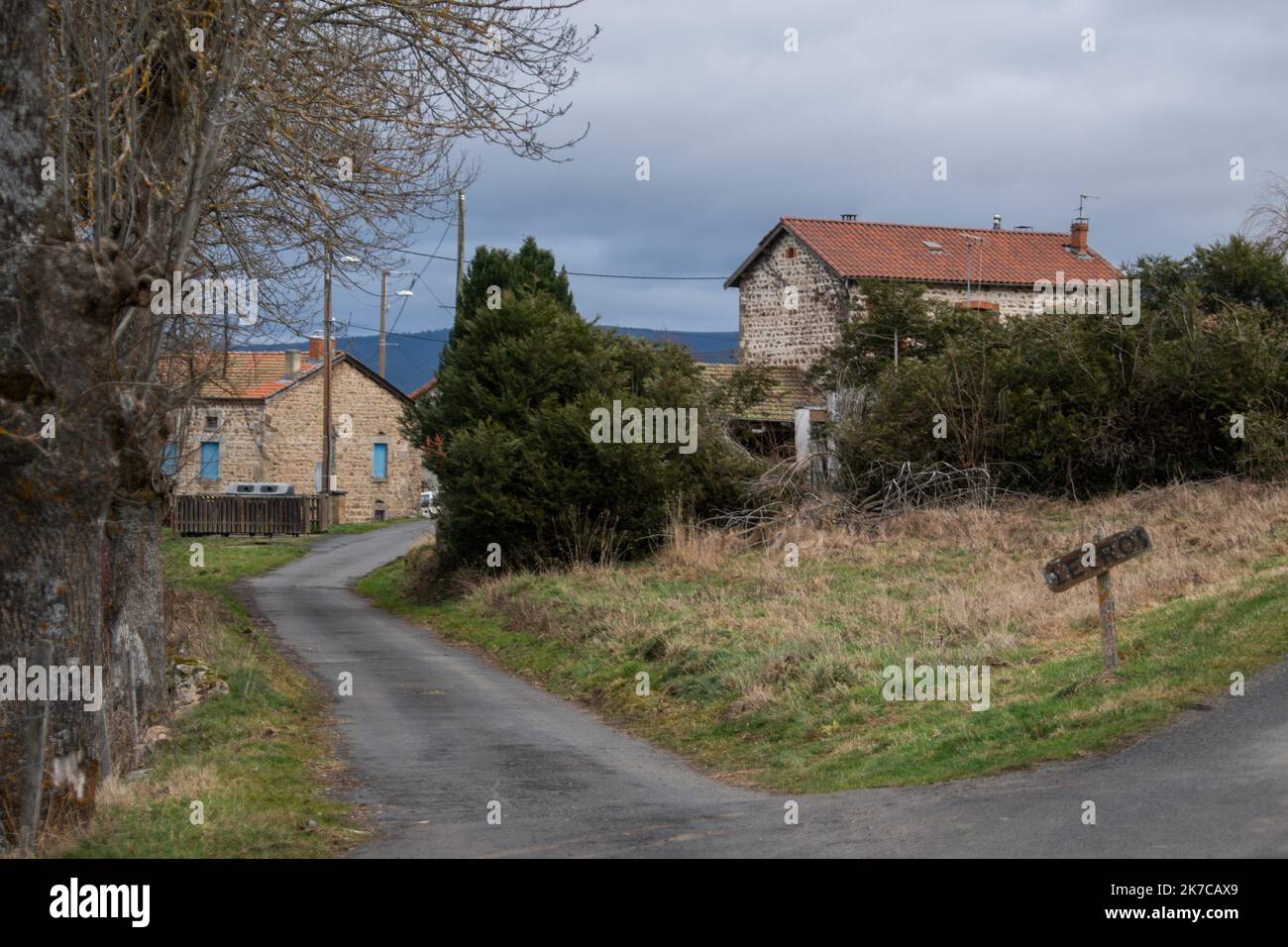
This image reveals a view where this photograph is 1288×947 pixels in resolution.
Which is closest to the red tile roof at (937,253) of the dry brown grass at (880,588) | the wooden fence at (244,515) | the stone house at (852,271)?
the stone house at (852,271)

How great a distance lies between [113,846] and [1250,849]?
20.7 ft

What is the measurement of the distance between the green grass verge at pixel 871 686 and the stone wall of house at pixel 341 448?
37.9 m

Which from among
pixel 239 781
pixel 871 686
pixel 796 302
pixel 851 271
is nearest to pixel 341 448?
pixel 796 302

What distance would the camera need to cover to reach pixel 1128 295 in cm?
2978

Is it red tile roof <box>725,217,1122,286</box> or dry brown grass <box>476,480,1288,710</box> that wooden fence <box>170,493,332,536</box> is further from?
dry brown grass <box>476,480,1288,710</box>

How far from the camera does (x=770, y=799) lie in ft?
32.7

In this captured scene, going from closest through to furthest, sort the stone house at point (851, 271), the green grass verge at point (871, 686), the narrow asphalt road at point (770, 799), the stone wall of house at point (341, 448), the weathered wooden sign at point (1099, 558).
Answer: the narrow asphalt road at point (770, 799)
the green grass verge at point (871, 686)
the weathered wooden sign at point (1099, 558)
the stone house at point (851, 271)
the stone wall of house at point (341, 448)

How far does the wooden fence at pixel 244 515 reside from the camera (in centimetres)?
4809

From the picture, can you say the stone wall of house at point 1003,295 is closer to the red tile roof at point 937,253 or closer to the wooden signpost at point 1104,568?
the red tile roof at point 937,253

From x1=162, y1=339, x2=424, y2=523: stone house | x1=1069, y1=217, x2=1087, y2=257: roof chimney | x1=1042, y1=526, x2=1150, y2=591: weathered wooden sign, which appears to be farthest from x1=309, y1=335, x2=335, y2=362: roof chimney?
x1=1042, y1=526, x2=1150, y2=591: weathered wooden sign

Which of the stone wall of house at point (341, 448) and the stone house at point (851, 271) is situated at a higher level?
the stone house at point (851, 271)

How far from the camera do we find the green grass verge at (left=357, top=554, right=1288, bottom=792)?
10.4 metres

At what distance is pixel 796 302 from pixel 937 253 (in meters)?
5.65
